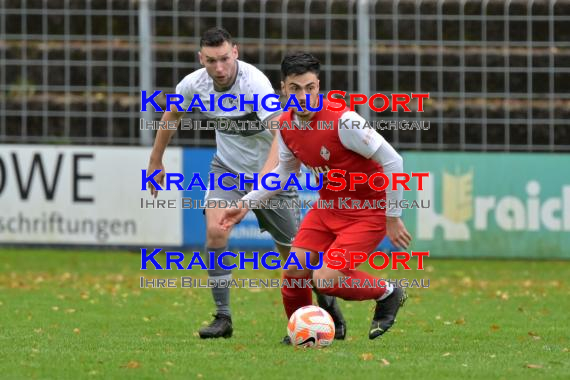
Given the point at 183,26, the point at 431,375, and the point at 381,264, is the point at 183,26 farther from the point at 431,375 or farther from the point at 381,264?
the point at 431,375

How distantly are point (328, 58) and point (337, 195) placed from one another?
8794 mm

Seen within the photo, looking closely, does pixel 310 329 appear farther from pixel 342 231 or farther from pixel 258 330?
pixel 258 330

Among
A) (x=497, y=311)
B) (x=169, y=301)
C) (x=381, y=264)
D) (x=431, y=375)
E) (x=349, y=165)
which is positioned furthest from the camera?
(x=381, y=264)

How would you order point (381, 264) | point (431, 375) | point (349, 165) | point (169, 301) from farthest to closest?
point (381, 264) < point (169, 301) < point (349, 165) < point (431, 375)

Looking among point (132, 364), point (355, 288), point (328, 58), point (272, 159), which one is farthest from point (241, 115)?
point (328, 58)

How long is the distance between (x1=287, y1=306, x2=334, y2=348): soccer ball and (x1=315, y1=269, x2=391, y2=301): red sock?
0.18 metres

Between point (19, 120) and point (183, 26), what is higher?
point (183, 26)

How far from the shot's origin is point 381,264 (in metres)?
17.4

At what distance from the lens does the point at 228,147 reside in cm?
1008

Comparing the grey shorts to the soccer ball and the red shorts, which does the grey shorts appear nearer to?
the red shorts

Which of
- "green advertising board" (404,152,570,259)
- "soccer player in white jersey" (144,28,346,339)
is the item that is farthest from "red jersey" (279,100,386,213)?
"green advertising board" (404,152,570,259)

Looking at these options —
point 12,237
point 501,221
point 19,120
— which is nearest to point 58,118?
point 19,120

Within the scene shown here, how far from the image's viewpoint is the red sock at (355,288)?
29.2 feet

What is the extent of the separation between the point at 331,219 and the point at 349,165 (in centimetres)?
44
